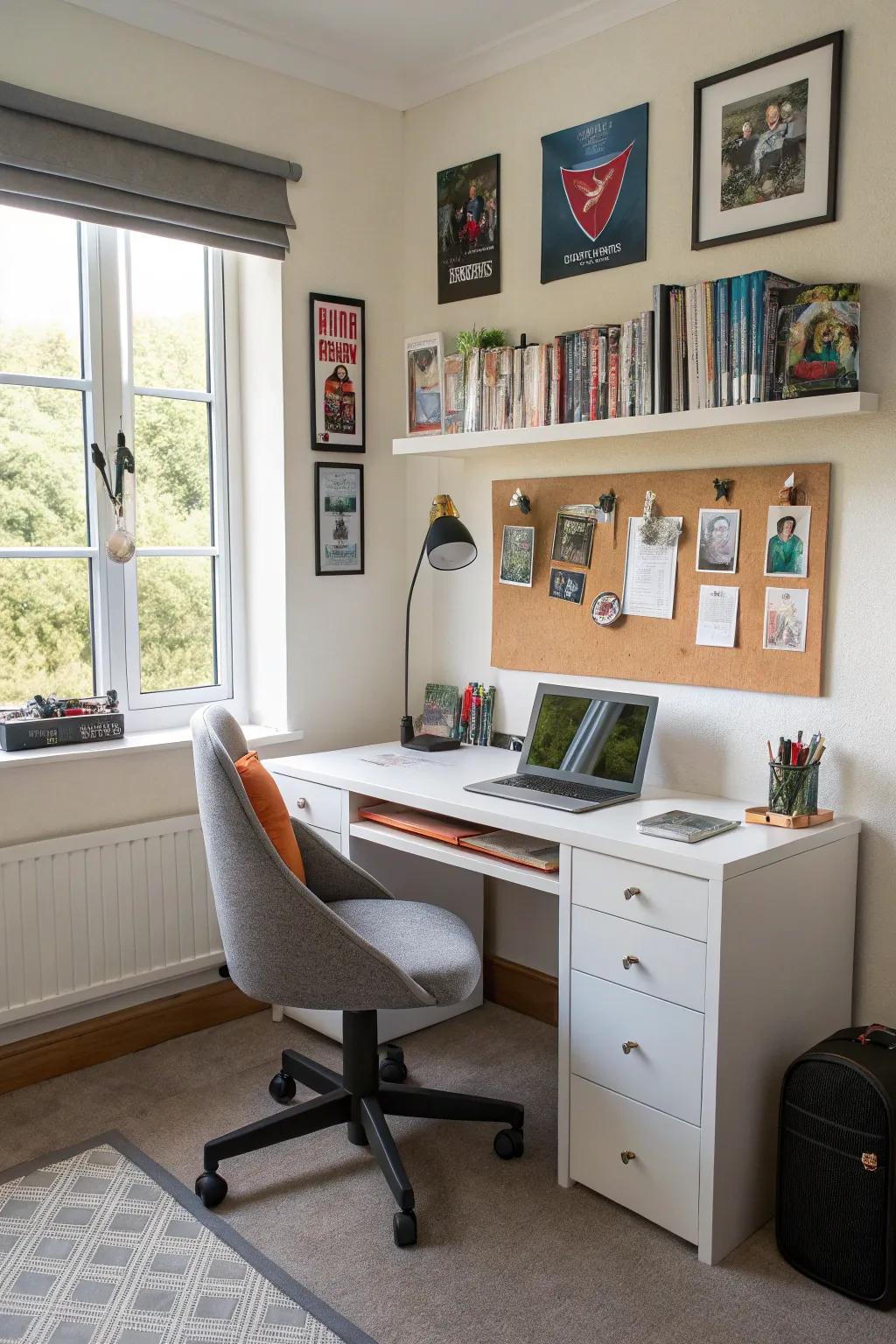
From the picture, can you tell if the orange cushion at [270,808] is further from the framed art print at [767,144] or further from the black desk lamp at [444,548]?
the framed art print at [767,144]

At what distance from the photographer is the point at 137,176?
2.68 meters

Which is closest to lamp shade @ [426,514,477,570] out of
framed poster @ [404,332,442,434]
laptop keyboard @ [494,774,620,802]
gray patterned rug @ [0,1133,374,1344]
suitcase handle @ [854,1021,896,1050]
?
framed poster @ [404,332,442,434]

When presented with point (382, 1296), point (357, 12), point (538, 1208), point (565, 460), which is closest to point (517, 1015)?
point (538, 1208)

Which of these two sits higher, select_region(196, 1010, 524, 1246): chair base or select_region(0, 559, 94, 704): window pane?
select_region(0, 559, 94, 704): window pane

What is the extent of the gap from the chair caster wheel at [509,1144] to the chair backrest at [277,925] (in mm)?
456

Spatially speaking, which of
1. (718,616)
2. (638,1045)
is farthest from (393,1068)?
(718,616)

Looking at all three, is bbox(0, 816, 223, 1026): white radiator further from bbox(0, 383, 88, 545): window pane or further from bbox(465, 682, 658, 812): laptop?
bbox(465, 682, 658, 812): laptop

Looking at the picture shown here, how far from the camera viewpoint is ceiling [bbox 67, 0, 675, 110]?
8.75 ft

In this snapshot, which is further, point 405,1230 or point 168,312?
point 168,312

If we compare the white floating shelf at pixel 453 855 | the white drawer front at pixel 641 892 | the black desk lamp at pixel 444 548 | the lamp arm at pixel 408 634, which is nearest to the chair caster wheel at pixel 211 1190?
the white floating shelf at pixel 453 855

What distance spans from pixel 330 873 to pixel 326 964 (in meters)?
0.47

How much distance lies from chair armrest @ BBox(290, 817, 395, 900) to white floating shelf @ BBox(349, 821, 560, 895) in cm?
11

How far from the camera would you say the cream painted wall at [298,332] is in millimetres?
2635

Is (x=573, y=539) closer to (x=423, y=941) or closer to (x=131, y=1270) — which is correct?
(x=423, y=941)
